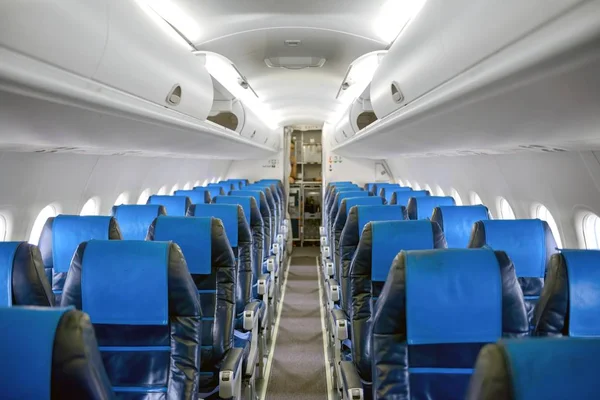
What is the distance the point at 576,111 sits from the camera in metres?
1.70

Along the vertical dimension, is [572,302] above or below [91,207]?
below

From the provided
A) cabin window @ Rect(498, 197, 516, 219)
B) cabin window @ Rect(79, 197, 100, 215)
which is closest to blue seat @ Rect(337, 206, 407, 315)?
cabin window @ Rect(498, 197, 516, 219)

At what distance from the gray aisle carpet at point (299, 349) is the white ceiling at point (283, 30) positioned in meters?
3.30

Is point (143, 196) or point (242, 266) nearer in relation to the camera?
point (242, 266)

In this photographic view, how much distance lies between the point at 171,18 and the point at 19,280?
2.27 metres

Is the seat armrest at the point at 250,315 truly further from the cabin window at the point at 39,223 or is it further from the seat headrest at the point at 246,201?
the cabin window at the point at 39,223

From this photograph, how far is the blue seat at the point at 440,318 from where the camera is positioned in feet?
6.40

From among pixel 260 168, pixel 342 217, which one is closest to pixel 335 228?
pixel 342 217

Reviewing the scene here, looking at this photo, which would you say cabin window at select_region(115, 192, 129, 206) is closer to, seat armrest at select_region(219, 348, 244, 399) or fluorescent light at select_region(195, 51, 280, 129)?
fluorescent light at select_region(195, 51, 280, 129)

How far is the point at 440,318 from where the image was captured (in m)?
1.96

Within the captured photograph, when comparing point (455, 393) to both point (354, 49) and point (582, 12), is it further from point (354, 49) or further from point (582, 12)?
point (354, 49)

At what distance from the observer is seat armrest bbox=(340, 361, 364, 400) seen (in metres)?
2.45

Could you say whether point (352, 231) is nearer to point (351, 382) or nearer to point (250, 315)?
point (250, 315)

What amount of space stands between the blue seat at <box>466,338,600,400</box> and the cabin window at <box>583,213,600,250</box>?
12.1 ft
